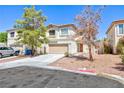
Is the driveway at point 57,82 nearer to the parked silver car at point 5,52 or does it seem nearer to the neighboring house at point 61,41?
the parked silver car at point 5,52

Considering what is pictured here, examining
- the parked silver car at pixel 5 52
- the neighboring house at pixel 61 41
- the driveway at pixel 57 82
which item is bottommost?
the driveway at pixel 57 82

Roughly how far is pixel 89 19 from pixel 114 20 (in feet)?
29.8

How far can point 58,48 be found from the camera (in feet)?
96.0

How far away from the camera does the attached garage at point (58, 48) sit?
28.7 meters

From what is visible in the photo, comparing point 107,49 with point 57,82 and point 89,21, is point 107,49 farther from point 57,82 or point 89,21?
point 57,82

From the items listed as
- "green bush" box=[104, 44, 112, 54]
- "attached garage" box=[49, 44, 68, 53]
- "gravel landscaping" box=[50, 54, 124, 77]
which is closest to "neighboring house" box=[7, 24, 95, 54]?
"attached garage" box=[49, 44, 68, 53]

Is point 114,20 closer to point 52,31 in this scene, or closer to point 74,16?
point 74,16

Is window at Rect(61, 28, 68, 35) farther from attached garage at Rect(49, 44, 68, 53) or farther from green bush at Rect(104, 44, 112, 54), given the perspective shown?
green bush at Rect(104, 44, 112, 54)

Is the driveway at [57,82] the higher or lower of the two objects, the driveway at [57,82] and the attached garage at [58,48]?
the lower

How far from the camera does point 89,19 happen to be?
16984 millimetres

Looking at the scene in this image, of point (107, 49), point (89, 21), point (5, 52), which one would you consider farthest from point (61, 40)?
point (89, 21)

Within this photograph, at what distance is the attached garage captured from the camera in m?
28.7

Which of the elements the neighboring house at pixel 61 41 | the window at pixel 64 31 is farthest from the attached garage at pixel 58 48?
the window at pixel 64 31
